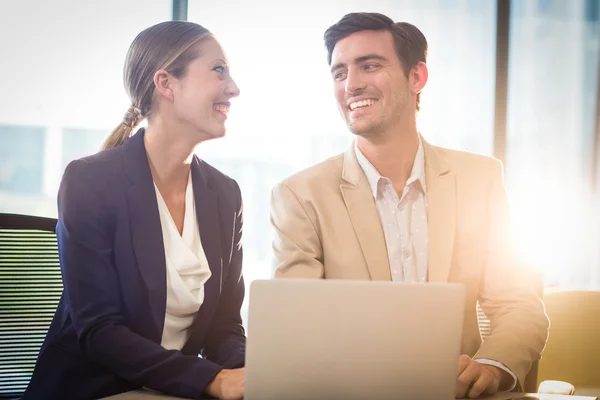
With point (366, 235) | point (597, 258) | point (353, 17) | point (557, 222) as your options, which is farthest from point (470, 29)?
point (366, 235)

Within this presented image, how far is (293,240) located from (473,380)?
72 centimetres

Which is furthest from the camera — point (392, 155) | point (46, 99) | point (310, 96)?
point (310, 96)

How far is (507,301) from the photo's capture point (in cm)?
193

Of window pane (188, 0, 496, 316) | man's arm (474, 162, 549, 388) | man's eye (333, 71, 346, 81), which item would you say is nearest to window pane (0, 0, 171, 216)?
window pane (188, 0, 496, 316)

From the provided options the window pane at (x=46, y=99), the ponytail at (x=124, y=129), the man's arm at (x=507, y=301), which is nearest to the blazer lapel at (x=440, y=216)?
the man's arm at (x=507, y=301)

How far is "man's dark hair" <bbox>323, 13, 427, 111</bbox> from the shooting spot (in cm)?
217

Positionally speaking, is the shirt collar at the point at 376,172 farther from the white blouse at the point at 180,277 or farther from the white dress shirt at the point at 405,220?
the white blouse at the point at 180,277

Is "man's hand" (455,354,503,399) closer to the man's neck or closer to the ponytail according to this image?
the man's neck

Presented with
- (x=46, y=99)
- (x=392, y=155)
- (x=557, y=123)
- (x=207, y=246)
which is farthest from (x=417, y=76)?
(x=46, y=99)

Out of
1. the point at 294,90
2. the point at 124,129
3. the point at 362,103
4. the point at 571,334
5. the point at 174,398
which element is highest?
the point at 294,90

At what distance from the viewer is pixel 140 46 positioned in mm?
1918

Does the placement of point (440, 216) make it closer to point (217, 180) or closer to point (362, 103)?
point (362, 103)

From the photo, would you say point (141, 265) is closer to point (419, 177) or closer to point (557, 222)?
point (419, 177)

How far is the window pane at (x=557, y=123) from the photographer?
397 centimetres
